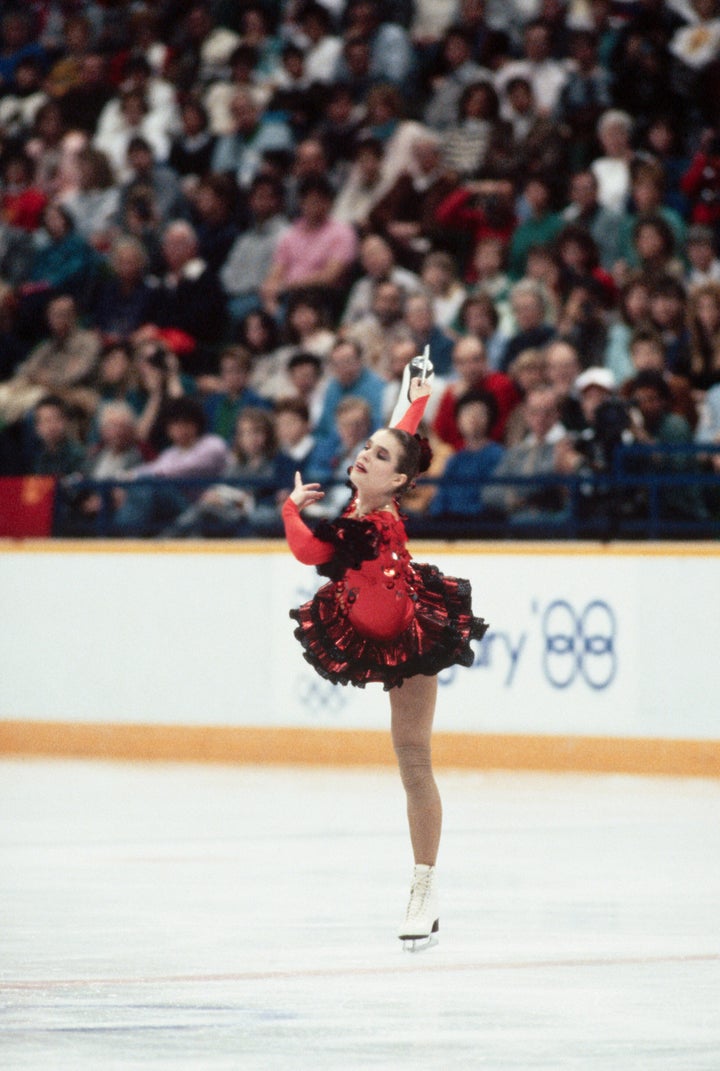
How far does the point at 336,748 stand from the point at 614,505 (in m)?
2.16

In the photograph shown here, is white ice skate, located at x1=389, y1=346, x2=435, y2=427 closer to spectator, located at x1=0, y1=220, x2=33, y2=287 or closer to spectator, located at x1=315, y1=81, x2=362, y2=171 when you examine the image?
spectator, located at x1=315, y1=81, x2=362, y2=171

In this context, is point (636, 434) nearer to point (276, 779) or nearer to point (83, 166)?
point (276, 779)

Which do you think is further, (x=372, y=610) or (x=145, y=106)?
(x=145, y=106)

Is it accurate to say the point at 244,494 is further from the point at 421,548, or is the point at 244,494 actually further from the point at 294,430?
the point at 421,548

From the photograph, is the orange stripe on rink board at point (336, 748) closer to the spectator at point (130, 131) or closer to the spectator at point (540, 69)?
the spectator at point (540, 69)

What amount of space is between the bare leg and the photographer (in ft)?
17.9

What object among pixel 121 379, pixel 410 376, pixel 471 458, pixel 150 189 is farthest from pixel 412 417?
pixel 150 189

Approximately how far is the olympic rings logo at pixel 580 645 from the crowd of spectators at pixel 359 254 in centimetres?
61

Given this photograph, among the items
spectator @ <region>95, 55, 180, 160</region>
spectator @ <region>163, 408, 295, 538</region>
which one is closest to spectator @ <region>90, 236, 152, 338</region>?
spectator @ <region>95, 55, 180, 160</region>

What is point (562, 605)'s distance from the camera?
41.1ft

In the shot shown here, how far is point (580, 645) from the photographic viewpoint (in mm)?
12438

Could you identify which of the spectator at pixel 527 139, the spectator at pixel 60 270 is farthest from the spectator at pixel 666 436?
the spectator at pixel 60 270

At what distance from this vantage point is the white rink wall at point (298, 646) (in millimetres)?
12273

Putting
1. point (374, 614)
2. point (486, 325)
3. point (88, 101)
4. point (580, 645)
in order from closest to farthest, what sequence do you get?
point (374, 614), point (580, 645), point (486, 325), point (88, 101)
